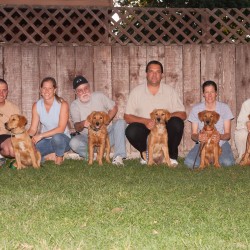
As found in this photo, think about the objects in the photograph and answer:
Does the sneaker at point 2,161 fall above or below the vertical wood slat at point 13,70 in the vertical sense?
below

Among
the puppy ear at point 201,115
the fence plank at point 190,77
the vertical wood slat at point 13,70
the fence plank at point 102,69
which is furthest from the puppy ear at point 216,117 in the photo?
the vertical wood slat at point 13,70

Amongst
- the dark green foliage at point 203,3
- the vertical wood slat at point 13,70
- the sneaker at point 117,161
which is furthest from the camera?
the dark green foliage at point 203,3

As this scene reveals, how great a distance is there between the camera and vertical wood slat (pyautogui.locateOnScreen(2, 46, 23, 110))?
8.50 meters

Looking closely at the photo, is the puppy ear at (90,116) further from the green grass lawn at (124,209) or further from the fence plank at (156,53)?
the fence plank at (156,53)

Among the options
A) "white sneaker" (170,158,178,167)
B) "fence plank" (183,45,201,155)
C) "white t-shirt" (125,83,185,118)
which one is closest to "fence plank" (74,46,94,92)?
"white t-shirt" (125,83,185,118)

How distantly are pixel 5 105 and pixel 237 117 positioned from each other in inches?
132

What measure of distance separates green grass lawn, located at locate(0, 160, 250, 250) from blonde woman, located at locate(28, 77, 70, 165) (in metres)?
0.87

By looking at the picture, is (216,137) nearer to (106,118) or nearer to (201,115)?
(201,115)

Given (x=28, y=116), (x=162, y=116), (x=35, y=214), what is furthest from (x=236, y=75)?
(x=35, y=214)

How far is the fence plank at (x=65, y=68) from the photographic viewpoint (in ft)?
28.2

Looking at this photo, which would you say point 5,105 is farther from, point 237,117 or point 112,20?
point 237,117

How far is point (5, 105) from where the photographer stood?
26.2ft

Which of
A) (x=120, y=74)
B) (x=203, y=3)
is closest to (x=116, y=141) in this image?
(x=120, y=74)

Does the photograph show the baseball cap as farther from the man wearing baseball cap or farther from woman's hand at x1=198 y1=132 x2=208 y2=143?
woman's hand at x1=198 y1=132 x2=208 y2=143
